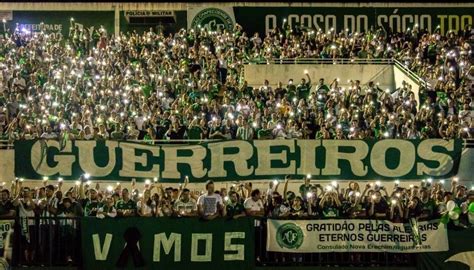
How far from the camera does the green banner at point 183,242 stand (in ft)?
57.9

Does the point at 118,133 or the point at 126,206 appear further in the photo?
the point at 118,133

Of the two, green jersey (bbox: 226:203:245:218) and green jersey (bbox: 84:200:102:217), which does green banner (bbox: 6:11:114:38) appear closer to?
green jersey (bbox: 84:200:102:217)

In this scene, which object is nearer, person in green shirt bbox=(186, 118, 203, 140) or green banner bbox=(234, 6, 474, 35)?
person in green shirt bbox=(186, 118, 203, 140)

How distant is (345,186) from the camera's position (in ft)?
68.0

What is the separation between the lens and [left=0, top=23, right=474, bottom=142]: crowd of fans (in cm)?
2256

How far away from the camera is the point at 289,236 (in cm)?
1780

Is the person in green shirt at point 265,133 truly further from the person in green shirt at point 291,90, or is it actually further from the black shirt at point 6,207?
the black shirt at point 6,207

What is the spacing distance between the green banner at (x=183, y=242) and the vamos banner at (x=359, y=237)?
738mm

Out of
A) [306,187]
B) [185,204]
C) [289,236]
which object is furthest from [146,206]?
[306,187]

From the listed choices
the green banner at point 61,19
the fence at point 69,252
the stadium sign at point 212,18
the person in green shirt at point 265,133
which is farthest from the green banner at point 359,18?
the fence at point 69,252

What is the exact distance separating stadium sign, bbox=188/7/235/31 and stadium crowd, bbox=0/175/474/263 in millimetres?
15357

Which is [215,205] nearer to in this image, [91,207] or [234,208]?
[234,208]

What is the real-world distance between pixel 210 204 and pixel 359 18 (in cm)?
1750

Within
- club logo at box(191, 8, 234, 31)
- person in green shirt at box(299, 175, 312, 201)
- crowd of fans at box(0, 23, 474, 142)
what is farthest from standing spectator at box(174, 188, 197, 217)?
club logo at box(191, 8, 234, 31)
